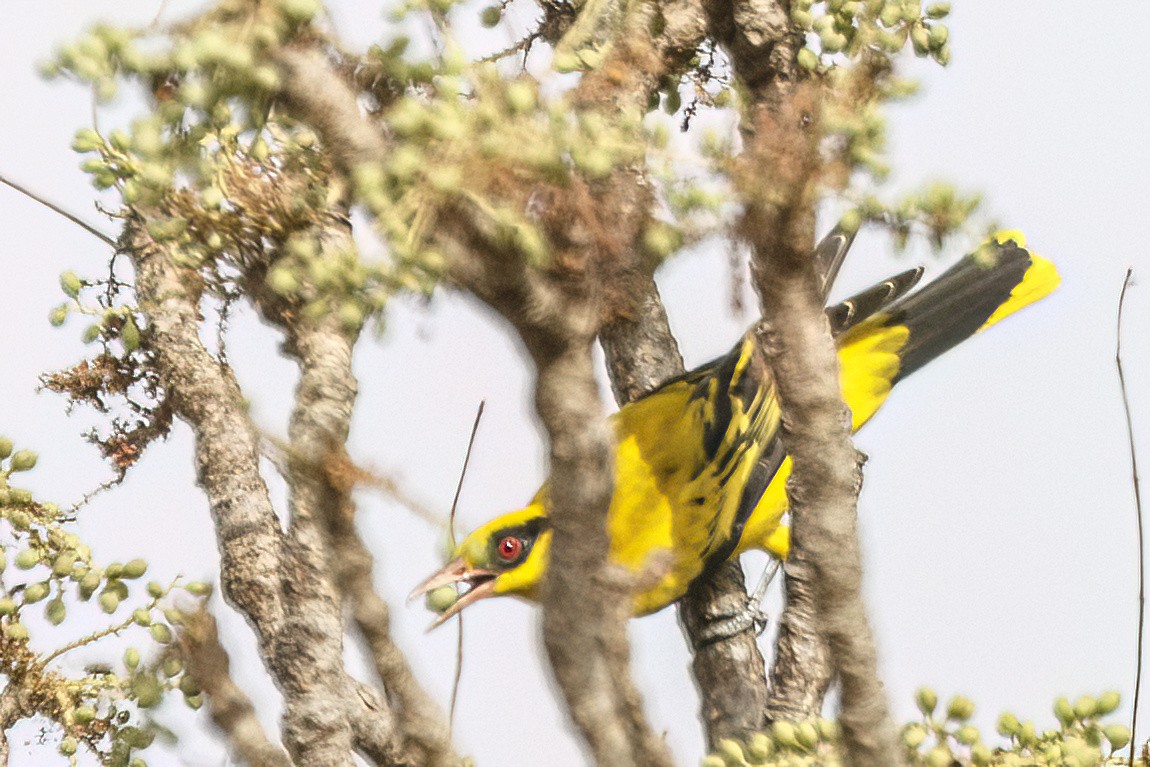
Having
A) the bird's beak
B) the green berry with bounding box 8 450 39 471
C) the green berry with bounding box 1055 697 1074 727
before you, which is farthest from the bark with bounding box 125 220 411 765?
the green berry with bounding box 1055 697 1074 727

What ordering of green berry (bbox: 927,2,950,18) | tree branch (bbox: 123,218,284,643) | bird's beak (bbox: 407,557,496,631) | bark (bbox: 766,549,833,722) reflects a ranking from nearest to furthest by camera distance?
green berry (bbox: 927,2,950,18) < bark (bbox: 766,549,833,722) < tree branch (bbox: 123,218,284,643) < bird's beak (bbox: 407,557,496,631)

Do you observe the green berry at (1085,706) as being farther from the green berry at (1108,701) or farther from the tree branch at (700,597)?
the tree branch at (700,597)

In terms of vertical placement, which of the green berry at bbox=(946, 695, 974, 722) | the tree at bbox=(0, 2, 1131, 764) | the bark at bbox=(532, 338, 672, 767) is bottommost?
the green berry at bbox=(946, 695, 974, 722)

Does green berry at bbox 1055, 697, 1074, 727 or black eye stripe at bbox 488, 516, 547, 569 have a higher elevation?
black eye stripe at bbox 488, 516, 547, 569

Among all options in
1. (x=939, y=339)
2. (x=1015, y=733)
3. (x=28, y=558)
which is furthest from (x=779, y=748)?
(x=939, y=339)

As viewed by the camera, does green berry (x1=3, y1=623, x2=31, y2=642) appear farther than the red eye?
No

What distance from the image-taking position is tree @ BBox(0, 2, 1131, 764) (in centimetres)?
160

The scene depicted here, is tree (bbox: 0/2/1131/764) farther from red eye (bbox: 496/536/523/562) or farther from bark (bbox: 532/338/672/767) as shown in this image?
red eye (bbox: 496/536/523/562)

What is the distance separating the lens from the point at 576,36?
2066 mm

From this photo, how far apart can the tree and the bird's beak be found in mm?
834

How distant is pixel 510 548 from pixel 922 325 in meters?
1.67

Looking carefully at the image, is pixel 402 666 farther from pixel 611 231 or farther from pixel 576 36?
pixel 576 36

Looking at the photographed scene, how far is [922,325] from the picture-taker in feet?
14.5

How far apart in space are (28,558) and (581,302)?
150 centimetres
